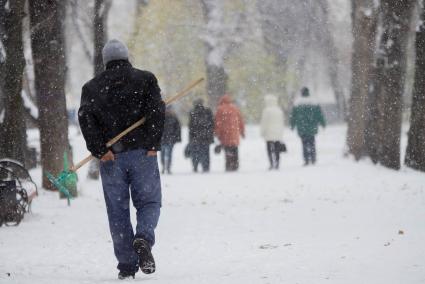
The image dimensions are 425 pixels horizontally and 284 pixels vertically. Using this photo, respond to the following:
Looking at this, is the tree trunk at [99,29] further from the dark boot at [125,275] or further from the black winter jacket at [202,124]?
the dark boot at [125,275]

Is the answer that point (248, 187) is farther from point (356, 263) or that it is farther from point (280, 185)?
point (356, 263)

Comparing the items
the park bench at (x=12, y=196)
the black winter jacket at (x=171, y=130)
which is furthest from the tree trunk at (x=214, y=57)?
the park bench at (x=12, y=196)

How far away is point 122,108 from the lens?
6.23 m

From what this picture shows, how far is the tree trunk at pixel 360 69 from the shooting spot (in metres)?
18.8

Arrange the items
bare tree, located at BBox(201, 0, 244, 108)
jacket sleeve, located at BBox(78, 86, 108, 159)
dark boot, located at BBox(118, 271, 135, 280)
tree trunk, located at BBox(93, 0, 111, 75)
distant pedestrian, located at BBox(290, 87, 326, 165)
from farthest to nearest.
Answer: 1. bare tree, located at BBox(201, 0, 244, 108)
2. distant pedestrian, located at BBox(290, 87, 326, 165)
3. tree trunk, located at BBox(93, 0, 111, 75)
4. dark boot, located at BBox(118, 271, 135, 280)
5. jacket sleeve, located at BBox(78, 86, 108, 159)

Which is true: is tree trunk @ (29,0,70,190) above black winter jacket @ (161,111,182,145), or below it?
above

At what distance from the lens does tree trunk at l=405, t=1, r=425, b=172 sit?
15977 mm

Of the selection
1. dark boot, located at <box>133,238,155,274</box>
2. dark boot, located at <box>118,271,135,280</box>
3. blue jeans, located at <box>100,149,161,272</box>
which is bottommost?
dark boot, located at <box>118,271,135,280</box>

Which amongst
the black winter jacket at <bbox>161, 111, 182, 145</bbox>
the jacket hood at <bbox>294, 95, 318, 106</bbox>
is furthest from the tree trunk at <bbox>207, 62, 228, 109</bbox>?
the jacket hood at <bbox>294, 95, 318, 106</bbox>

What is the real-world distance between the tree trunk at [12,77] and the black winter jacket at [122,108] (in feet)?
17.7

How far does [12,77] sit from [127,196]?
583cm

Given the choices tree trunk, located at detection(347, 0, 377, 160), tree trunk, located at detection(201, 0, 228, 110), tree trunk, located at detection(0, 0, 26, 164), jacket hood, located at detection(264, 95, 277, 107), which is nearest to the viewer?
tree trunk, located at detection(0, 0, 26, 164)

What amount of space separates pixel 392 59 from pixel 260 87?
1007 inches

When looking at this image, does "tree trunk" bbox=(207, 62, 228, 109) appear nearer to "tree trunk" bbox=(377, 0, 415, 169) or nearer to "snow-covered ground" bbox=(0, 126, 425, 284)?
"tree trunk" bbox=(377, 0, 415, 169)
